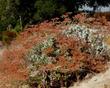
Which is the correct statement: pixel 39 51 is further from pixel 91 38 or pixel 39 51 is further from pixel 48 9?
pixel 48 9

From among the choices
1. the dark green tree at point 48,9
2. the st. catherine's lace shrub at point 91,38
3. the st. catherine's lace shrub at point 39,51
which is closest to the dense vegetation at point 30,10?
the dark green tree at point 48,9

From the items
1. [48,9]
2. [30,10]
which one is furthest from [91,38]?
[30,10]

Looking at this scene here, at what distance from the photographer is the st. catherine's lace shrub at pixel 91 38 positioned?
52.3 ft

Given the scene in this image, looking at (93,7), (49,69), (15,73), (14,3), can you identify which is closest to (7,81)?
(15,73)

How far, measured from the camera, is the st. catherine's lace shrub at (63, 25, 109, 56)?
1593 cm

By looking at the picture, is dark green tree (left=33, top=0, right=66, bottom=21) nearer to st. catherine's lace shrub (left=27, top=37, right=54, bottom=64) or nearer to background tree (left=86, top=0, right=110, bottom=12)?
background tree (left=86, top=0, right=110, bottom=12)

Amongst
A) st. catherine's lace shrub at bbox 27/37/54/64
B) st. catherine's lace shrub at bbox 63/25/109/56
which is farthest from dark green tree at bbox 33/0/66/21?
st. catherine's lace shrub at bbox 27/37/54/64

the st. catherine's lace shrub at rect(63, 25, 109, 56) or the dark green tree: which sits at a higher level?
the st. catherine's lace shrub at rect(63, 25, 109, 56)

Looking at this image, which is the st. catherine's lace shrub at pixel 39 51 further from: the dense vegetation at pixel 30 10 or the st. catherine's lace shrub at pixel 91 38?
the dense vegetation at pixel 30 10

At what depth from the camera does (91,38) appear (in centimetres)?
1611

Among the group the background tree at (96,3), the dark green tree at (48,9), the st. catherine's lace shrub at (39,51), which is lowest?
the background tree at (96,3)

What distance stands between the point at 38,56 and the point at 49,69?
0.74 m

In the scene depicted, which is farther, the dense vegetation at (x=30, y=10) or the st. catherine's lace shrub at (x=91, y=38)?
the dense vegetation at (x=30, y=10)

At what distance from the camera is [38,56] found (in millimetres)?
15438
